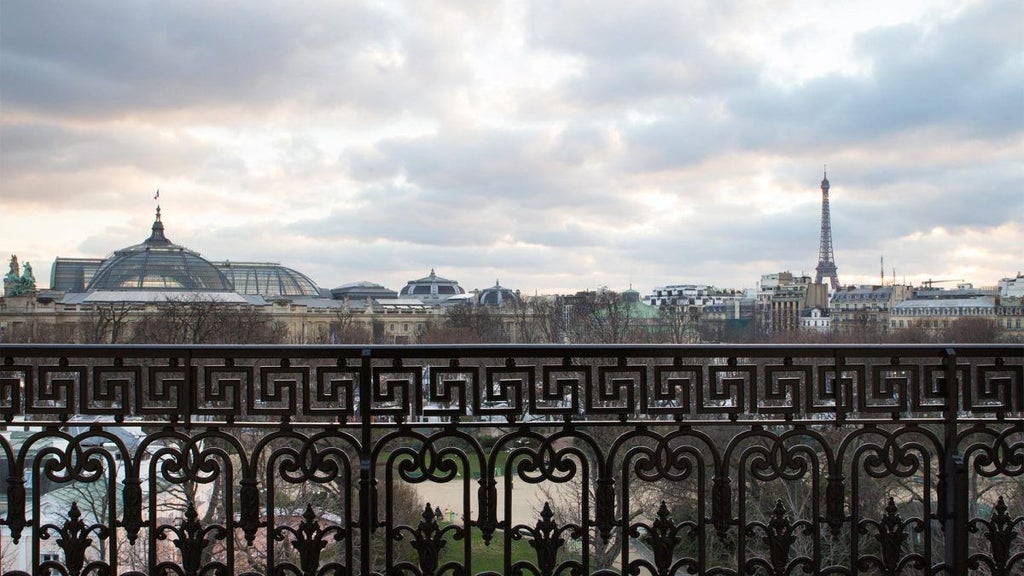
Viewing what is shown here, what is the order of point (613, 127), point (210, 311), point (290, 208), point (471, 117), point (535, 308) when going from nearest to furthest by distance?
point (471, 117), point (613, 127), point (210, 311), point (290, 208), point (535, 308)

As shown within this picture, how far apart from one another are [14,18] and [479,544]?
5.71 m

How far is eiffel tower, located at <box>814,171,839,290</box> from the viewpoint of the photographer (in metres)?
48.2

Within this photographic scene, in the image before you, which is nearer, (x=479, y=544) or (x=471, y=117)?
(x=479, y=544)

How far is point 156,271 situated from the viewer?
136ft

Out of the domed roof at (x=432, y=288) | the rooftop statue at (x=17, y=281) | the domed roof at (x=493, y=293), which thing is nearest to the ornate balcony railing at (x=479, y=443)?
the rooftop statue at (x=17, y=281)

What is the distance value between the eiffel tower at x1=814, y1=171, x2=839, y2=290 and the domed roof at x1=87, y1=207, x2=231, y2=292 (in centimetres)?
3370

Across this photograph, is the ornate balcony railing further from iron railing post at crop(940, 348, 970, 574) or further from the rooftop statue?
the rooftop statue

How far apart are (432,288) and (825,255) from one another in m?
25.7

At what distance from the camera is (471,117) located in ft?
36.6

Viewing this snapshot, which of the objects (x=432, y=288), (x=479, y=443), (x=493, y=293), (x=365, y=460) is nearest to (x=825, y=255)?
(x=493, y=293)

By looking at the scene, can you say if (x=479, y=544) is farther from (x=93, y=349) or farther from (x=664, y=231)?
(x=664, y=231)

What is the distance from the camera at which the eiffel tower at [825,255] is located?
48188 millimetres

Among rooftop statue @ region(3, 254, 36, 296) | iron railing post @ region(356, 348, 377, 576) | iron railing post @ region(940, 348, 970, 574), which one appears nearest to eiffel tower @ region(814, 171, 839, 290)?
rooftop statue @ region(3, 254, 36, 296)

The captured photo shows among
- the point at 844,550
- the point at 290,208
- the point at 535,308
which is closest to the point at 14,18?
the point at 844,550
